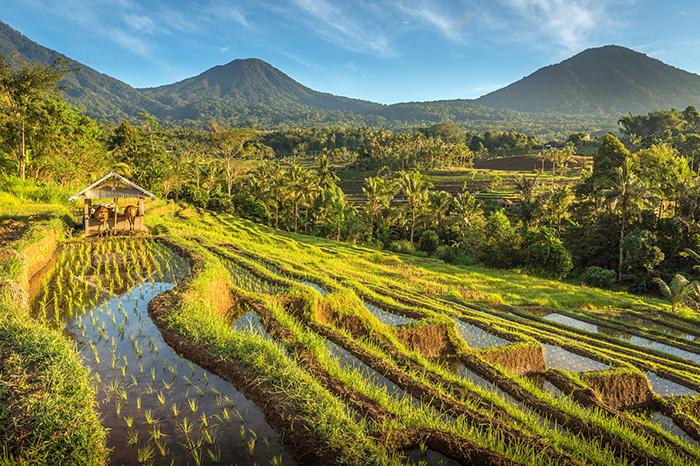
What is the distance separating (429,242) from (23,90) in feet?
97.4

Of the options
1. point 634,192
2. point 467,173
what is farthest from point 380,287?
point 467,173

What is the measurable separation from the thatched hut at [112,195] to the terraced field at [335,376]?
7.53ft

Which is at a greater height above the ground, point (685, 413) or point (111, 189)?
point (111, 189)

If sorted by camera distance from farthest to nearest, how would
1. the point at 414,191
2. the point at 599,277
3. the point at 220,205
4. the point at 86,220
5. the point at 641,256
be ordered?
1. the point at 220,205
2. the point at 414,191
3. the point at 599,277
4. the point at 641,256
5. the point at 86,220

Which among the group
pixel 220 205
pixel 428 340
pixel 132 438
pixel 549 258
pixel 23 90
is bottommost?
pixel 549 258

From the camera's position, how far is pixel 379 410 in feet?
14.5

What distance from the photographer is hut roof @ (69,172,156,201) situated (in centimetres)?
1374

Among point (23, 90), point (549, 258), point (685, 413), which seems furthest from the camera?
point (549, 258)

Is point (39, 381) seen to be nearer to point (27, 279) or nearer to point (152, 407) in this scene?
point (152, 407)

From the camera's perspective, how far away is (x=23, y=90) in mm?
20656

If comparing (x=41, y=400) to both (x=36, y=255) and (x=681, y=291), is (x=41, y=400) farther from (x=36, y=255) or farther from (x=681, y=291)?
(x=681, y=291)

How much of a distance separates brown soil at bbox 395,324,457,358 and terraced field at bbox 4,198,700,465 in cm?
3

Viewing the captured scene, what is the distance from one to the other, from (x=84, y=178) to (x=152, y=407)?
97.3 feet

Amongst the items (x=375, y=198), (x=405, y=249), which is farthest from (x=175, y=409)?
(x=375, y=198)
